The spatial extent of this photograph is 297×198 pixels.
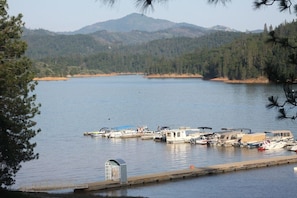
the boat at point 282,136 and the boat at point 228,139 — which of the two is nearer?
the boat at point 282,136

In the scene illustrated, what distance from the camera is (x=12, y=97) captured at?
17.3 meters

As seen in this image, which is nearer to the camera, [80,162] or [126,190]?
[126,190]

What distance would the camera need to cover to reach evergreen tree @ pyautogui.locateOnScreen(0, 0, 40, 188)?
54.4 feet

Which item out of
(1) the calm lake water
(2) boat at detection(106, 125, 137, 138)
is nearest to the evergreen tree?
(1) the calm lake water

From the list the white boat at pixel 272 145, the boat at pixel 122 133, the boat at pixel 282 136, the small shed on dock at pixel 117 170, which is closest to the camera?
the small shed on dock at pixel 117 170

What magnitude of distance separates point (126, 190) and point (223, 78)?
14623cm

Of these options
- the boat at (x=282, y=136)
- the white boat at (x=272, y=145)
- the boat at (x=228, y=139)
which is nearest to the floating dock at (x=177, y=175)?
the white boat at (x=272, y=145)

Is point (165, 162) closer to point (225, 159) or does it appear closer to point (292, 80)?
point (225, 159)

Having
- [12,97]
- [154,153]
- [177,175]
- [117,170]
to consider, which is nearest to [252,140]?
[154,153]

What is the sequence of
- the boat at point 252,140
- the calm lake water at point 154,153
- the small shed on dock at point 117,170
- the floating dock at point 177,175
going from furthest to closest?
1. the boat at point 252,140
2. the calm lake water at point 154,153
3. the small shed on dock at point 117,170
4. the floating dock at point 177,175

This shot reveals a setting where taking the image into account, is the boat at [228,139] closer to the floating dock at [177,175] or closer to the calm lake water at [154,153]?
the calm lake water at [154,153]

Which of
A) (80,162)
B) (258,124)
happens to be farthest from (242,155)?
(258,124)

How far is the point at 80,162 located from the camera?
31.8 meters

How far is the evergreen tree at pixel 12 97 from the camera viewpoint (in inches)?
653
